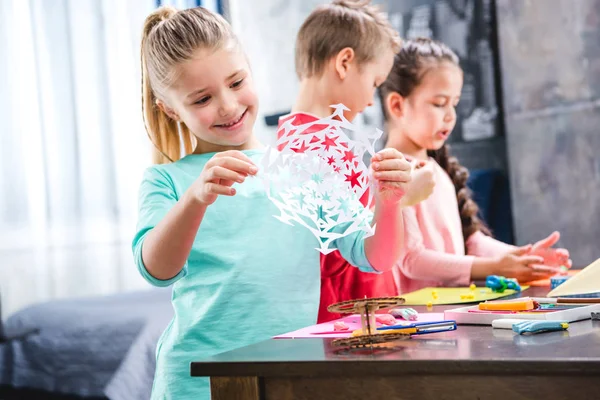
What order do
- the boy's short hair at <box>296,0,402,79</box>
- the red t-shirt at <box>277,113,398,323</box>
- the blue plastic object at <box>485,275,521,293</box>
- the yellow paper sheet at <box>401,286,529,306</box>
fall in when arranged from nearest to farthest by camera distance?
the yellow paper sheet at <box>401,286,529,306</box> → the blue plastic object at <box>485,275,521,293</box> → the red t-shirt at <box>277,113,398,323</box> → the boy's short hair at <box>296,0,402,79</box>

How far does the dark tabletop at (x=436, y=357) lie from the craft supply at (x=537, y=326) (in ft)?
0.03

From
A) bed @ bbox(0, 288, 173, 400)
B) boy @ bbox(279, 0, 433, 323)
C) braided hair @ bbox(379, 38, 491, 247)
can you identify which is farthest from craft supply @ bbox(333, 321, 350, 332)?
bed @ bbox(0, 288, 173, 400)

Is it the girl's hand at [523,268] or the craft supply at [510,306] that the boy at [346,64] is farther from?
the craft supply at [510,306]

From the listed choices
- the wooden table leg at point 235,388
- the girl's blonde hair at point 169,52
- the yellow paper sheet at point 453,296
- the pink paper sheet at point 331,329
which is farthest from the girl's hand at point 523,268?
the wooden table leg at point 235,388

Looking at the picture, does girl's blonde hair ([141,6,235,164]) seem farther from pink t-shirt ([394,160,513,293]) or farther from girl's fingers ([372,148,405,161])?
pink t-shirt ([394,160,513,293])

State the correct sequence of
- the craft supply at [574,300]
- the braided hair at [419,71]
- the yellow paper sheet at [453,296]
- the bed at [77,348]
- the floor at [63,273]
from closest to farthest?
the craft supply at [574,300], the yellow paper sheet at [453,296], the braided hair at [419,71], the bed at [77,348], the floor at [63,273]

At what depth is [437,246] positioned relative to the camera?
188 centimetres

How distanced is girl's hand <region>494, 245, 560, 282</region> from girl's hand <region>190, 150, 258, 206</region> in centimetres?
86

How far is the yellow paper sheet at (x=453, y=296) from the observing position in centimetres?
125

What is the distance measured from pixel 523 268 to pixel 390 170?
28.2 inches

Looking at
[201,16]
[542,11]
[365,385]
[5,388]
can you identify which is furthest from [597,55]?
[365,385]

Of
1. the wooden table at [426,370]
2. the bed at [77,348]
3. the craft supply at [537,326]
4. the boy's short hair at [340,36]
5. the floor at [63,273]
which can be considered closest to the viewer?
the wooden table at [426,370]

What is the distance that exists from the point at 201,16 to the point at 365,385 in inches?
30.2

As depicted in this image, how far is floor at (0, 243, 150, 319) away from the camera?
3.90 metres
